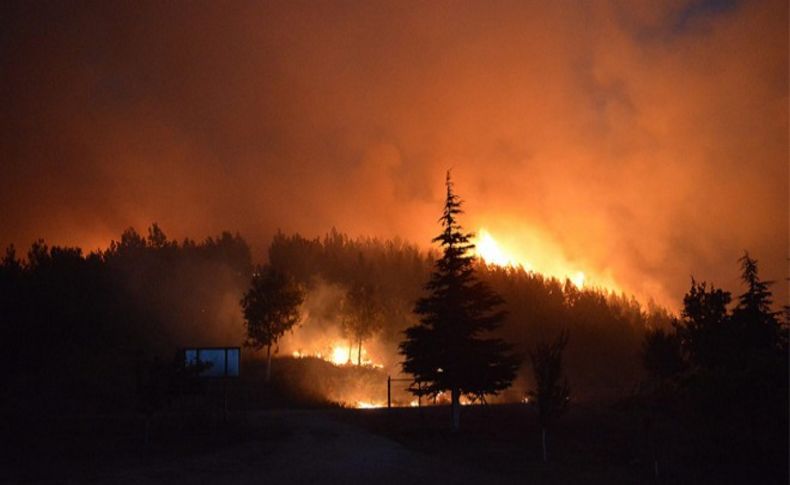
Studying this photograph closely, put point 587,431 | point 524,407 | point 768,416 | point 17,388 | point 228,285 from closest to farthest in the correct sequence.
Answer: point 768,416
point 587,431
point 524,407
point 17,388
point 228,285

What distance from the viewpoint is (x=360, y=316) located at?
74.4 meters

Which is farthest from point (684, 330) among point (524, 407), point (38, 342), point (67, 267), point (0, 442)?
point (67, 267)

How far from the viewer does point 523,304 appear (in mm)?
176250

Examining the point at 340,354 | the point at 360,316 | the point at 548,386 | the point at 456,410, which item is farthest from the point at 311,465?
the point at 340,354

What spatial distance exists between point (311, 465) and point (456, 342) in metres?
15.3

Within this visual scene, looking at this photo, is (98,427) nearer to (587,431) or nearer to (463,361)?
(463,361)

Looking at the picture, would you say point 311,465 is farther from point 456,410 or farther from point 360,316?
point 360,316

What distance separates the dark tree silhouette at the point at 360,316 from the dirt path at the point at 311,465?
43460mm

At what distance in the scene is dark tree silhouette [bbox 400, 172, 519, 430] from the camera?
1451 inches

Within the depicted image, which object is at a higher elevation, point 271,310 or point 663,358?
point 271,310

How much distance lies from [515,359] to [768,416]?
16730 mm

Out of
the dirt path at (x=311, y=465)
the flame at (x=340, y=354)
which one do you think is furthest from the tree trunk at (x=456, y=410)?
the flame at (x=340, y=354)

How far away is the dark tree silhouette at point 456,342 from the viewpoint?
36.8m

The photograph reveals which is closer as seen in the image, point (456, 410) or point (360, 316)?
point (456, 410)
